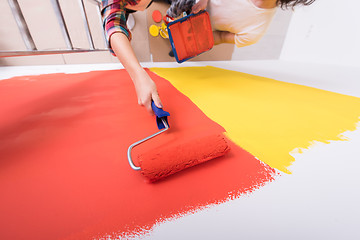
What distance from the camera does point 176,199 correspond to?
0.30 meters

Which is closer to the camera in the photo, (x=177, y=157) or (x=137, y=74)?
(x=177, y=157)

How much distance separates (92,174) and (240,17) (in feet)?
4.06

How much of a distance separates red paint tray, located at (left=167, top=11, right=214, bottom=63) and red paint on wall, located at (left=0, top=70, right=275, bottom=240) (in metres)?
0.64

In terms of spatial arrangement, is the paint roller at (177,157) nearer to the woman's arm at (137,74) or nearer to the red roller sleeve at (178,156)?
the red roller sleeve at (178,156)

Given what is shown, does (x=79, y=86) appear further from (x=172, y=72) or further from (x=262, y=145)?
(x=262, y=145)

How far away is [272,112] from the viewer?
62 centimetres

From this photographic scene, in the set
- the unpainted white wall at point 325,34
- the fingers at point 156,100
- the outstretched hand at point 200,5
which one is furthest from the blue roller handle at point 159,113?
the unpainted white wall at point 325,34

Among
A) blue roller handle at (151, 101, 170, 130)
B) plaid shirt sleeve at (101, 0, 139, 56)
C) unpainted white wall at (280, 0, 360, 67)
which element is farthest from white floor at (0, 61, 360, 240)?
unpainted white wall at (280, 0, 360, 67)

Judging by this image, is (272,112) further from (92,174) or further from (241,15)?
(241,15)

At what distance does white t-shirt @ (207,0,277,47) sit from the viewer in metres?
1.04

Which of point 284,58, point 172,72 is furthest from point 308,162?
point 284,58

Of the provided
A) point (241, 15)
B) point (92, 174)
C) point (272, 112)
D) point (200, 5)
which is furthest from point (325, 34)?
point (92, 174)

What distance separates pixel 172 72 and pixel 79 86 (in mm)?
583

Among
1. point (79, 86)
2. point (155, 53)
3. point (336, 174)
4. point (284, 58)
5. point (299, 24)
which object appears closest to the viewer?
point (336, 174)
